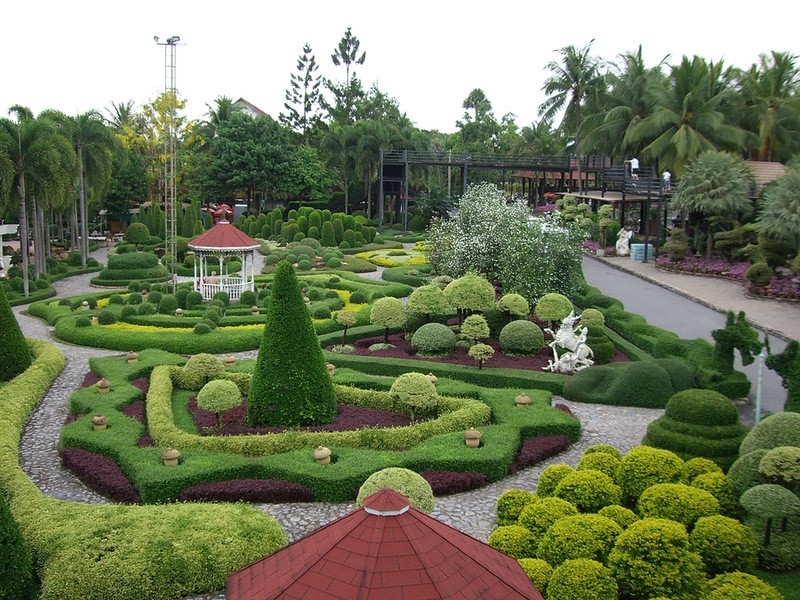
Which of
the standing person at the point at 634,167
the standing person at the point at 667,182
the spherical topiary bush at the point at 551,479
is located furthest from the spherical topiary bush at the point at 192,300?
the standing person at the point at 634,167

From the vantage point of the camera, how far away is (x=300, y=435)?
1342 centimetres

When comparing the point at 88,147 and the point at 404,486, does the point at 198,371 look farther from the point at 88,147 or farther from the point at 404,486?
the point at 88,147

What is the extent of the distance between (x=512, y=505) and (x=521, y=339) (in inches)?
371

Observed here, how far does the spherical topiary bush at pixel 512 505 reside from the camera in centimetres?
1053

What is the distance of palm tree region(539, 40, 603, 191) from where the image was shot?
48.9 metres

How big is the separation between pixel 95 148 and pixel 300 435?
28115 millimetres

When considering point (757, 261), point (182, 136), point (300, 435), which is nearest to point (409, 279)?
point (757, 261)

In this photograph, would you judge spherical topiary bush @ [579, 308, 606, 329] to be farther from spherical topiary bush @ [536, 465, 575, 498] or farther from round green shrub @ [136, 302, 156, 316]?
round green shrub @ [136, 302, 156, 316]

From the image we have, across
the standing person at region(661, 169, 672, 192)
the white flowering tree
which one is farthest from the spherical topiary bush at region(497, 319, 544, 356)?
the standing person at region(661, 169, 672, 192)

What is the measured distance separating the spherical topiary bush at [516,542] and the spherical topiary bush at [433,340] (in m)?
10.2

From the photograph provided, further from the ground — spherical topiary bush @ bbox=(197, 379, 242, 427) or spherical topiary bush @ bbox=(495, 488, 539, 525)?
spherical topiary bush @ bbox=(197, 379, 242, 427)

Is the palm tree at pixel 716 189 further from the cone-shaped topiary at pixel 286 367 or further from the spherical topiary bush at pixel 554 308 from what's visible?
the cone-shaped topiary at pixel 286 367

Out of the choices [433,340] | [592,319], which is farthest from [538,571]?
[592,319]

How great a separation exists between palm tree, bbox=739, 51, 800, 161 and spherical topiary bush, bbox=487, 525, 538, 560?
126 feet
